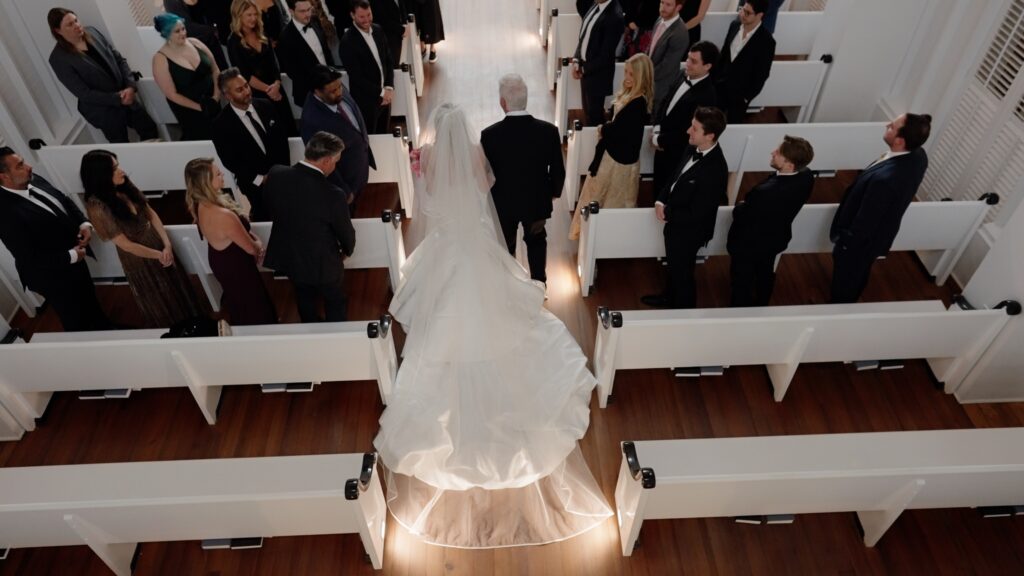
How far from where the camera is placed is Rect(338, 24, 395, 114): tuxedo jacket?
4872mm

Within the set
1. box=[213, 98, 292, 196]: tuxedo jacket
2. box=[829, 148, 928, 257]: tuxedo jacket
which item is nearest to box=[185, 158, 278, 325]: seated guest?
box=[213, 98, 292, 196]: tuxedo jacket

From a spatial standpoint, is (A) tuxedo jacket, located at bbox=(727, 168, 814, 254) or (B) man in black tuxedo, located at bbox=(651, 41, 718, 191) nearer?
(A) tuxedo jacket, located at bbox=(727, 168, 814, 254)

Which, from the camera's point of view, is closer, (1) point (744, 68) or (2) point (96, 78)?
(2) point (96, 78)

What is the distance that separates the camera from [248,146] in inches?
165

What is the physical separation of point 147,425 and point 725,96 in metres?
4.60

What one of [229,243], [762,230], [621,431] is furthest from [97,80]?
[762,230]

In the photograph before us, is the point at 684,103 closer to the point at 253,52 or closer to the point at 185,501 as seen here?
the point at 253,52

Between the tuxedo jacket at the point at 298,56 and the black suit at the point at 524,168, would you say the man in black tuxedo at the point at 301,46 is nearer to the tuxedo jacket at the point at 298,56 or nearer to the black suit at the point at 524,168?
the tuxedo jacket at the point at 298,56

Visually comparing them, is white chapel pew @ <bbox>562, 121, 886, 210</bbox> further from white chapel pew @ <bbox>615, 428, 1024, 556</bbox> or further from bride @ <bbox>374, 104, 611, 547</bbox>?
white chapel pew @ <bbox>615, 428, 1024, 556</bbox>

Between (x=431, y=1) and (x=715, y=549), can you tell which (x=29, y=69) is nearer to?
(x=431, y=1)

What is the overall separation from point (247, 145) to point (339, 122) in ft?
1.98

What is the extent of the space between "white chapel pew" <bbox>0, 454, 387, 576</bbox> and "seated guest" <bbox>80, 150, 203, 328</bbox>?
49.5 inches

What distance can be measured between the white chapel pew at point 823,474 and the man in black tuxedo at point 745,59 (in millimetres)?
2910

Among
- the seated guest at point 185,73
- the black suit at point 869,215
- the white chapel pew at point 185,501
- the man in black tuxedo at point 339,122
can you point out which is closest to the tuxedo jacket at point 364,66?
the man in black tuxedo at point 339,122
